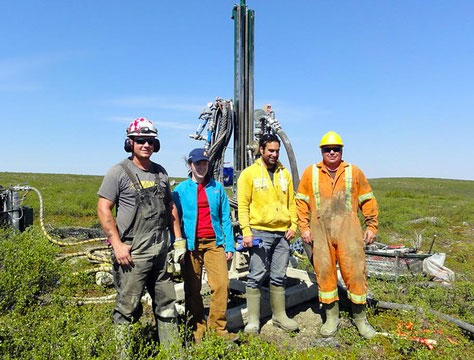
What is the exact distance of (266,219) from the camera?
464 centimetres

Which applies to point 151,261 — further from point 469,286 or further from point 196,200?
point 469,286

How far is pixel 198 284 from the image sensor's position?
4289mm

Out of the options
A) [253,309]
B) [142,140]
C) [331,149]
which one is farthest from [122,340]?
[331,149]

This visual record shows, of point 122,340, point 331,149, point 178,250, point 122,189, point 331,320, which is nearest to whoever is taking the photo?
point 122,340

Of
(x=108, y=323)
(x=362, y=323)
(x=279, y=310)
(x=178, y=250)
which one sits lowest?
(x=362, y=323)

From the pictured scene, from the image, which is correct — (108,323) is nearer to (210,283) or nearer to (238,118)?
(210,283)

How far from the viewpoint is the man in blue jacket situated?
420 centimetres

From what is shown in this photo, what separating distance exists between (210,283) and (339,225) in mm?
1738

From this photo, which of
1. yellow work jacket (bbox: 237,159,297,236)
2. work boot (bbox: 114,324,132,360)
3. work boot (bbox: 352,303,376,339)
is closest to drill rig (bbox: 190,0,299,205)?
yellow work jacket (bbox: 237,159,297,236)

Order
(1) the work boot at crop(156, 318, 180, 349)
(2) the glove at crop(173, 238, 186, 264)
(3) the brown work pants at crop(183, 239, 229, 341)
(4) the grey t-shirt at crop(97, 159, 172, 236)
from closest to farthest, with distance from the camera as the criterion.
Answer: (4) the grey t-shirt at crop(97, 159, 172, 236) → (1) the work boot at crop(156, 318, 180, 349) → (2) the glove at crop(173, 238, 186, 264) → (3) the brown work pants at crop(183, 239, 229, 341)

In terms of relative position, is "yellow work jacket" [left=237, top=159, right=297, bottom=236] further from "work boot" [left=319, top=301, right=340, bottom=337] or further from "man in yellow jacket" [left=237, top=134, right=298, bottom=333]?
"work boot" [left=319, top=301, right=340, bottom=337]

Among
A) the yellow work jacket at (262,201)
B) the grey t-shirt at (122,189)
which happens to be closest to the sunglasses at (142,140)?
the grey t-shirt at (122,189)

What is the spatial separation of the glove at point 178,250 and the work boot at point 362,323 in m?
2.36

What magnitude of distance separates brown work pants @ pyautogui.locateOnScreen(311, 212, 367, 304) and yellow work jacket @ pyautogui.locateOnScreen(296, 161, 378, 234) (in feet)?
0.37
